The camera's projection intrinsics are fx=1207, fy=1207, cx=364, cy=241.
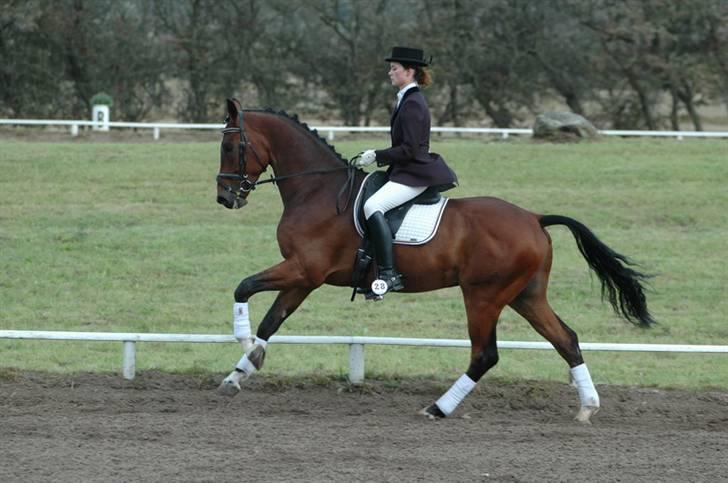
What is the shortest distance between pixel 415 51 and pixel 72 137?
1806 centimetres

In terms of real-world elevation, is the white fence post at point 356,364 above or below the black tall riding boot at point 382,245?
below

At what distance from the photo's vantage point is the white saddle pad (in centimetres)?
879

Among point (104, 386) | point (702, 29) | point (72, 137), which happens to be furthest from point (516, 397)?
point (702, 29)

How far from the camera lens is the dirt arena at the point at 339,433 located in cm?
698

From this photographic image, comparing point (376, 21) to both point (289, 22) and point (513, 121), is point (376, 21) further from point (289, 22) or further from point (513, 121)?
point (513, 121)

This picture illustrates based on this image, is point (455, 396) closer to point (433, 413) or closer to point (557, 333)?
point (433, 413)

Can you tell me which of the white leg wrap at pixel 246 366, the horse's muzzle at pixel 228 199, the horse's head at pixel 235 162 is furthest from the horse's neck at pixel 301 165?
the white leg wrap at pixel 246 366

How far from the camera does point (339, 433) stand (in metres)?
8.02

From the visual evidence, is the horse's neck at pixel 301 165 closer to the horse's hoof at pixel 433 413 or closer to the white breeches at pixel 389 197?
the white breeches at pixel 389 197

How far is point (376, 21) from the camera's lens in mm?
30734

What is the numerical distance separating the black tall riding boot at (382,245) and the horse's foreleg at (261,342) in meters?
0.60

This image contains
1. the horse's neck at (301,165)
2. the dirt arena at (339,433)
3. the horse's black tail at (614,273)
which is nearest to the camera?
the dirt arena at (339,433)

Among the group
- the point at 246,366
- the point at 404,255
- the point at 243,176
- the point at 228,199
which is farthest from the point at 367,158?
the point at 246,366

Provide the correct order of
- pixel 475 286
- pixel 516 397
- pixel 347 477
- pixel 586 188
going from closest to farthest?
pixel 347 477
pixel 475 286
pixel 516 397
pixel 586 188
